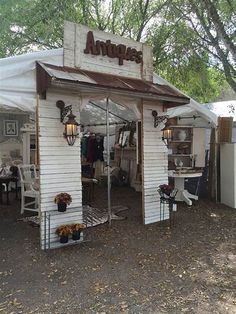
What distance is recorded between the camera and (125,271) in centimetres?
400

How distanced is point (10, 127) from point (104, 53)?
5171mm

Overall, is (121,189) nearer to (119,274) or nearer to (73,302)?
(119,274)

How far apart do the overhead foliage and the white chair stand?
5155 mm

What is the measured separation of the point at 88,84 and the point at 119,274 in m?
2.63

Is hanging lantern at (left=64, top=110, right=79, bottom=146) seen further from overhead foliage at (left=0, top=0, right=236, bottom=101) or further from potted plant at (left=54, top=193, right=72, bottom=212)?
overhead foliage at (left=0, top=0, right=236, bottom=101)

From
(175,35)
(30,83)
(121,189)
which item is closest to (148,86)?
(30,83)

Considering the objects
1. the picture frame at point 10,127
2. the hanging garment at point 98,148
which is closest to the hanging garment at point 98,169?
the hanging garment at point 98,148

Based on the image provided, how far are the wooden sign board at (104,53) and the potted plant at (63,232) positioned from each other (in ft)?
8.22

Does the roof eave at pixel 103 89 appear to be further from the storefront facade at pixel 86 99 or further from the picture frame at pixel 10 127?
the picture frame at pixel 10 127

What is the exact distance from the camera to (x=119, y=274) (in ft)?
12.8

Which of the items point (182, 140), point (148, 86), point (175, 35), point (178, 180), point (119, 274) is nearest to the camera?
point (119, 274)

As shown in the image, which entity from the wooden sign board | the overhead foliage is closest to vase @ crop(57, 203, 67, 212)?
the wooden sign board

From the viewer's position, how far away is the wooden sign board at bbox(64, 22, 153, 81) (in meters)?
5.27

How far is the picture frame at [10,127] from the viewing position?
9773 mm
